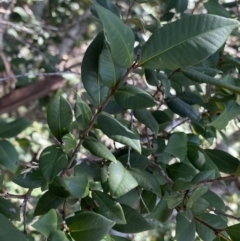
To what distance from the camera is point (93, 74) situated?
0.53 metres

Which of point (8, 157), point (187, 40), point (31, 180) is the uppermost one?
point (187, 40)

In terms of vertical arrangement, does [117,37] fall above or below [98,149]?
above

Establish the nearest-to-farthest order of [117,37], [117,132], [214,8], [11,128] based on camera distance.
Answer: [117,37] < [117,132] < [214,8] < [11,128]

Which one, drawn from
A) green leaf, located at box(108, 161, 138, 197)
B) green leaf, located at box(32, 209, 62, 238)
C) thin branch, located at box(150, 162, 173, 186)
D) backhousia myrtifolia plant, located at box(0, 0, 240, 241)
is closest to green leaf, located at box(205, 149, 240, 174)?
backhousia myrtifolia plant, located at box(0, 0, 240, 241)

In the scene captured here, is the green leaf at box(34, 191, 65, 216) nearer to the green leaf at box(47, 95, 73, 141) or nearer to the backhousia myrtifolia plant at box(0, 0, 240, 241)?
the backhousia myrtifolia plant at box(0, 0, 240, 241)

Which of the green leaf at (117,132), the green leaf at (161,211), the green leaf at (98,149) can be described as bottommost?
the green leaf at (161,211)

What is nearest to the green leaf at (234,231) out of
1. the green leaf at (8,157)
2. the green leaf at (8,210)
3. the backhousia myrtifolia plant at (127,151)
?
the backhousia myrtifolia plant at (127,151)

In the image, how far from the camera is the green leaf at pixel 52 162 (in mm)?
519

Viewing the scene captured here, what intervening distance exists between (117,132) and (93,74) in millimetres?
84

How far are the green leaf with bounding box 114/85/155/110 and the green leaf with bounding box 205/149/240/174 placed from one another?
10.0 inches

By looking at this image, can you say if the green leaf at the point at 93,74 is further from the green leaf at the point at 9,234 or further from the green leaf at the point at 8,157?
the green leaf at the point at 8,157

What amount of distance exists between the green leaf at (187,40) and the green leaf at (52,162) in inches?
7.3

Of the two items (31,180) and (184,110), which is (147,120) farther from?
(31,180)

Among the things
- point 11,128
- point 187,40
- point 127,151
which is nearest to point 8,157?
point 11,128
